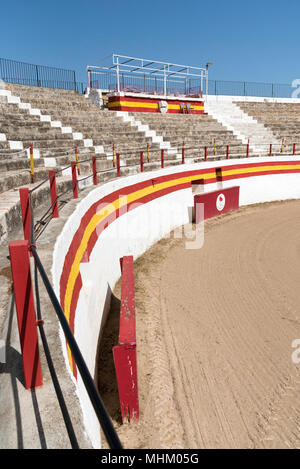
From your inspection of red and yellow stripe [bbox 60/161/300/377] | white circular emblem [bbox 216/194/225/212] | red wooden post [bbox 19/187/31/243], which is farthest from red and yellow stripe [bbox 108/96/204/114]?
red wooden post [bbox 19/187/31/243]

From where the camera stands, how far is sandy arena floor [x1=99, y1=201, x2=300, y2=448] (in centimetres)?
397

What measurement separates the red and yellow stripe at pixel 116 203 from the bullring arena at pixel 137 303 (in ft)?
0.16

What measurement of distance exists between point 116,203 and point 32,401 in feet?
20.8

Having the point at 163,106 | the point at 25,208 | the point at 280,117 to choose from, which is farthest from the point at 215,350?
the point at 280,117

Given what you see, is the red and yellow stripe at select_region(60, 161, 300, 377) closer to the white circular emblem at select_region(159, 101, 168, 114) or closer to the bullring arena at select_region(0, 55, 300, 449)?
the bullring arena at select_region(0, 55, 300, 449)

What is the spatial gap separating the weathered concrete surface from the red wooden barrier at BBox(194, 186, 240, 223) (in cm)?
1058

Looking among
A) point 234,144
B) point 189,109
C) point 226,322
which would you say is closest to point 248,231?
point 226,322

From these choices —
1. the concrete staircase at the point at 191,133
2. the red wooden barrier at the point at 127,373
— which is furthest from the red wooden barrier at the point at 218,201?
the red wooden barrier at the point at 127,373

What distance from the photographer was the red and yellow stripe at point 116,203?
12.7ft

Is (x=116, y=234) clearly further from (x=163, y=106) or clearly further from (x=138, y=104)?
(x=163, y=106)

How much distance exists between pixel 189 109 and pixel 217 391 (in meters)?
22.8

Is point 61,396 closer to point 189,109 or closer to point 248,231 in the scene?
point 248,231

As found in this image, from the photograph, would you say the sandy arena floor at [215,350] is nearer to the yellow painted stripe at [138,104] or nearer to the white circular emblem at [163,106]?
the yellow painted stripe at [138,104]

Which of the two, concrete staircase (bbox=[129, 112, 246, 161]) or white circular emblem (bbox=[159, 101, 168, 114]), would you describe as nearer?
concrete staircase (bbox=[129, 112, 246, 161])
